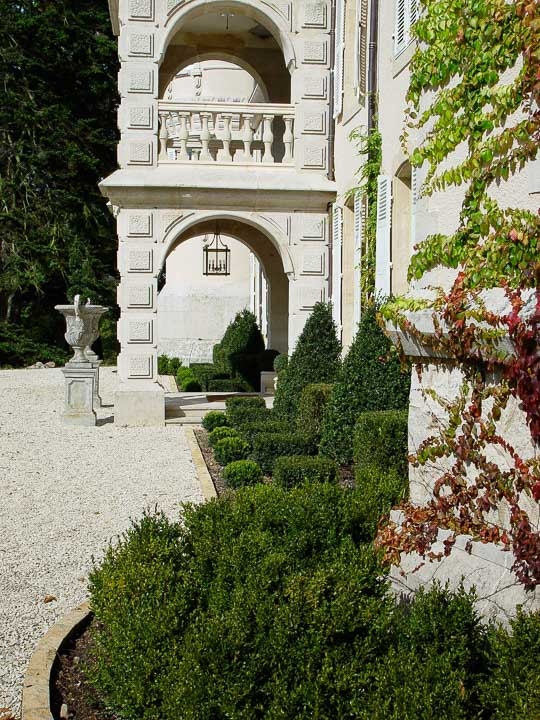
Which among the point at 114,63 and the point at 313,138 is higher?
the point at 114,63

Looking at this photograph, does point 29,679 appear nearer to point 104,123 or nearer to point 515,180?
point 515,180

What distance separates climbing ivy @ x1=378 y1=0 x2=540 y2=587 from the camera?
3373mm

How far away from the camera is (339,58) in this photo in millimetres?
12453

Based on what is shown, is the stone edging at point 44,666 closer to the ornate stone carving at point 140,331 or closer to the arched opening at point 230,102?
the ornate stone carving at point 140,331

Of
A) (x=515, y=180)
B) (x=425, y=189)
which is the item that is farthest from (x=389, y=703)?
(x=425, y=189)

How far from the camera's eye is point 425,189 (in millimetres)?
4289

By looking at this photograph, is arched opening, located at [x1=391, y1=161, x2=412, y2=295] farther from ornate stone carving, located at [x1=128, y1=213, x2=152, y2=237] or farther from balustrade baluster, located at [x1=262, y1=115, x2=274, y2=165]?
ornate stone carving, located at [x1=128, y1=213, x2=152, y2=237]

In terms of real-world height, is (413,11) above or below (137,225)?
above

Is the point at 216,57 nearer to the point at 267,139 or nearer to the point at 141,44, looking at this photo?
the point at 141,44

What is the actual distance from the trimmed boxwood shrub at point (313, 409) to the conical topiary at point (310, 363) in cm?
77

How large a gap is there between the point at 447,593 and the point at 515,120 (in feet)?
6.21

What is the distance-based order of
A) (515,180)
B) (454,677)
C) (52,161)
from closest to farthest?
(454,677) → (515,180) → (52,161)

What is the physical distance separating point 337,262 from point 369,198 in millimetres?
1815

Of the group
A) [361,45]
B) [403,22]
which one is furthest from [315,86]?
[403,22]
